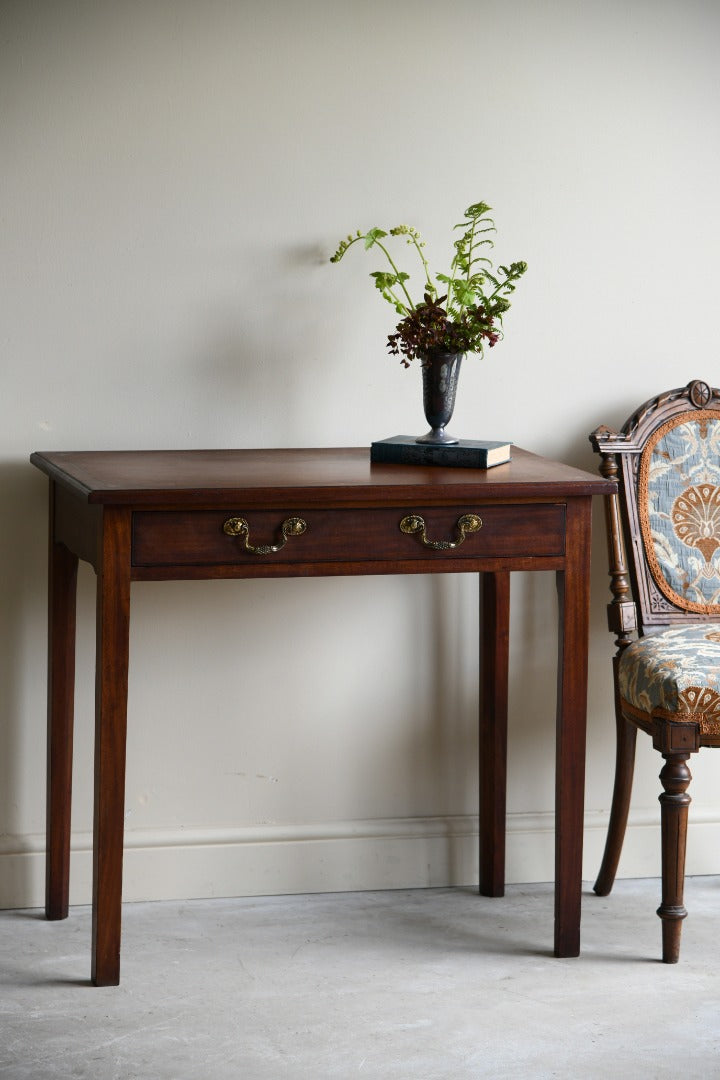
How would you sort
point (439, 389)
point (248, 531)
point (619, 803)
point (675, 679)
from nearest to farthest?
point (248, 531), point (675, 679), point (439, 389), point (619, 803)

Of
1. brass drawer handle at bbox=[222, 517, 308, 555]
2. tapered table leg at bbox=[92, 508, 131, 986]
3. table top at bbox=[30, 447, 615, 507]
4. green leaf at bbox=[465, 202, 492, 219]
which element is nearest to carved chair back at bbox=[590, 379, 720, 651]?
table top at bbox=[30, 447, 615, 507]

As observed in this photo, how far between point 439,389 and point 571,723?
664 millimetres

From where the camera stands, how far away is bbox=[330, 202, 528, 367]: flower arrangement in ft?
7.95

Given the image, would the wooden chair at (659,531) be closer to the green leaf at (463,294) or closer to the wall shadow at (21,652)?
the green leaf at (463,294)

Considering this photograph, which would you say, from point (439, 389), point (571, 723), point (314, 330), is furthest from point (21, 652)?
point (571, 723)

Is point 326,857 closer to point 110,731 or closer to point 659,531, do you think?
point 110,731

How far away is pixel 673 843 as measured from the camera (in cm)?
236


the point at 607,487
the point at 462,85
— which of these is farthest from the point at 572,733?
the point at 462,85

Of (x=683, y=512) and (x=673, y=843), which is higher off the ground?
(x=683, y=512)

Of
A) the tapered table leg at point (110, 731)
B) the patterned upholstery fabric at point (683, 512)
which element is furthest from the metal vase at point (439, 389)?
the tapered table leg at point (110, 731)

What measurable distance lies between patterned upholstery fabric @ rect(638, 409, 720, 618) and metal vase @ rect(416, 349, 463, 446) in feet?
1.56

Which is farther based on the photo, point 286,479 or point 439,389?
point 439,389

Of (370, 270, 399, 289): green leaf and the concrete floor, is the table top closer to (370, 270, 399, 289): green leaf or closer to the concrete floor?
(370, 270, 399, 289): green leaf

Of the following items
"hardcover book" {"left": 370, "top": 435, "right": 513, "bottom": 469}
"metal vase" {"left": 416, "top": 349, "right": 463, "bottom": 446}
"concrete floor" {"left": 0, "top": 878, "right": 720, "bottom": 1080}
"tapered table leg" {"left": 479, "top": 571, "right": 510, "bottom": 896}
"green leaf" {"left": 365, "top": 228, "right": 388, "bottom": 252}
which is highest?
"green leaf" {"left": 365, "top": 228, "right": 388, "bottom": 252}
